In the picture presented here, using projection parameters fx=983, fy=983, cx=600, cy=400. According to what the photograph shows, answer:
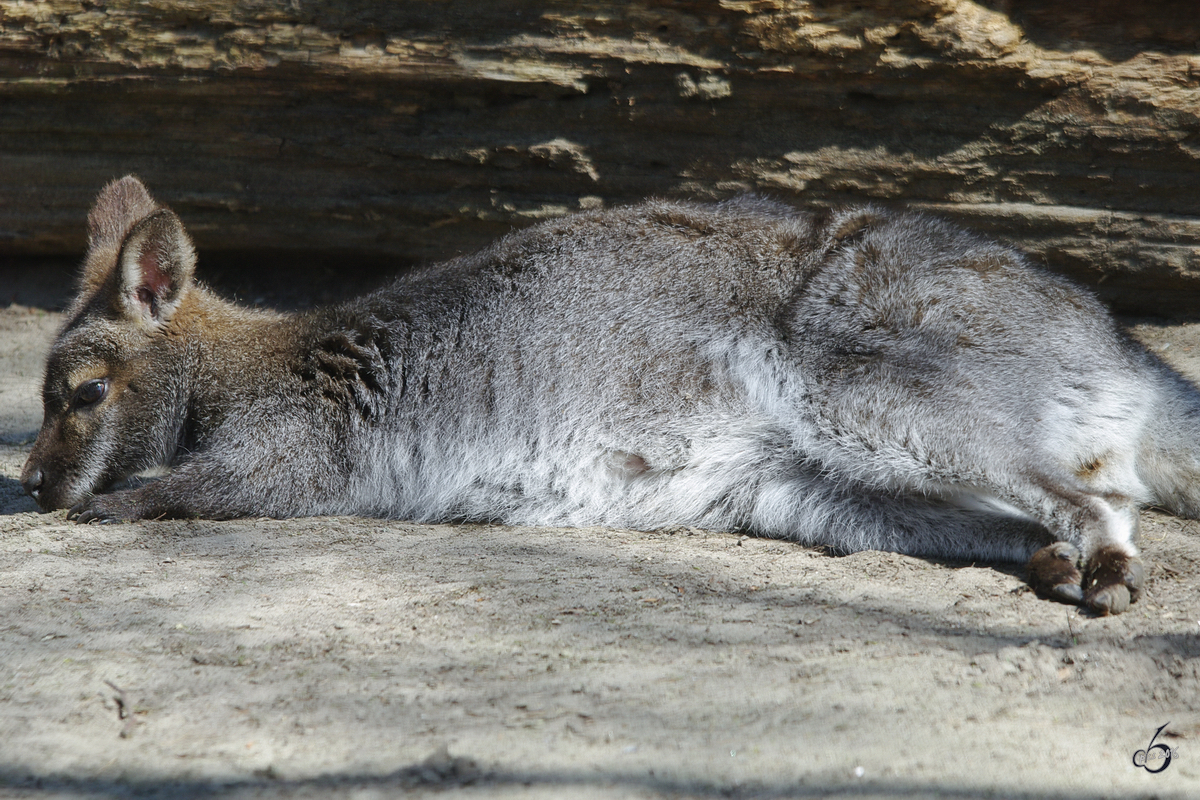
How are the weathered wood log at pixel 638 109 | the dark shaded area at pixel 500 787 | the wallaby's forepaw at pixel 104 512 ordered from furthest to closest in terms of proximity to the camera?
1. the weathered wood log at pixel 638 109
2. the wallaby's forepaw at pixel 104 512
3. the dark shaded area at pixel 500 787

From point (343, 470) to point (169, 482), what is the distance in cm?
65

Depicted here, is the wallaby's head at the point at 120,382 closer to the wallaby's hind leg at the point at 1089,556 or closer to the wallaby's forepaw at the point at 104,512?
the wallaby's forepaw at the point at 104,512

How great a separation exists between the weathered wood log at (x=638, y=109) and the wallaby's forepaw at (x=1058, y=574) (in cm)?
269

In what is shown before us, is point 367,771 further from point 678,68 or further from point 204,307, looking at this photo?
point 678,68

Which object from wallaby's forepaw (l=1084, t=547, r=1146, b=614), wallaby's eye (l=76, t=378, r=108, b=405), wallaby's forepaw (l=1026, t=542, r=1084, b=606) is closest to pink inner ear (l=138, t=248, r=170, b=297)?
wallaby's eye (l=76, t=378, r=108, b=405)

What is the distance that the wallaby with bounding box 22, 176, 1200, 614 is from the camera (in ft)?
11.3

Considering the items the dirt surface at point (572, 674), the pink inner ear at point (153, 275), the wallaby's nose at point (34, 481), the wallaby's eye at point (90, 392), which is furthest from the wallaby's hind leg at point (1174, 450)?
the wallaby's nose at point (34, 481)

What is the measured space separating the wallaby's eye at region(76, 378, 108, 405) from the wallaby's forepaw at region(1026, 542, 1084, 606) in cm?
358

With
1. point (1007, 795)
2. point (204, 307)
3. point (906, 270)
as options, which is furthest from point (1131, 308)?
point (204, 307)

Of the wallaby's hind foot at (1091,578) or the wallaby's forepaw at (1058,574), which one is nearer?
the wallaby's hind foot at (1091,578)

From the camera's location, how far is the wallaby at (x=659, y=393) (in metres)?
3.45

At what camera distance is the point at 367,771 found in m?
1.93

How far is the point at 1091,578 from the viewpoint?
9.51 ft

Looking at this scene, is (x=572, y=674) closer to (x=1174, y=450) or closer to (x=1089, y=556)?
(x=1089, y=556)
